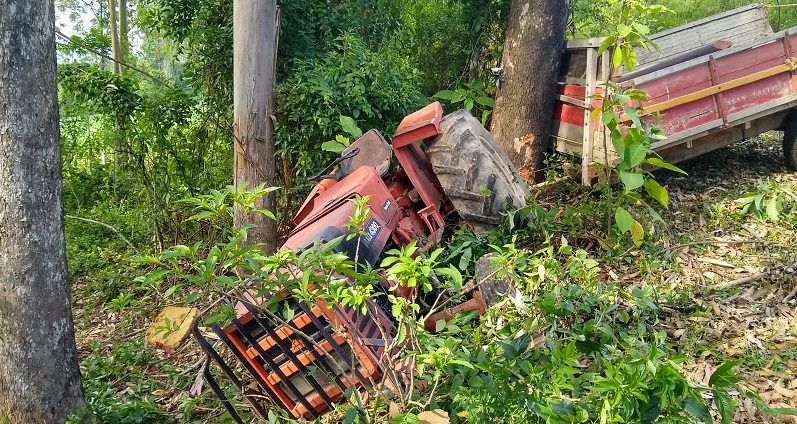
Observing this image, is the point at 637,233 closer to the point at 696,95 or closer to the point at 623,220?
the point at 623,220

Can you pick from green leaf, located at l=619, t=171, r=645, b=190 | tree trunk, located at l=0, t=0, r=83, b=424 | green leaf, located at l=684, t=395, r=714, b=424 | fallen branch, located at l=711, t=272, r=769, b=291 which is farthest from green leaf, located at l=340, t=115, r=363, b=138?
green leaf, located at l=684, t=395, r=714, b=424

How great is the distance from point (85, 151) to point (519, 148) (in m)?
5.51

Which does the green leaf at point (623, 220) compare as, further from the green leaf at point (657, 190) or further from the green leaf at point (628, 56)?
the green leaf at point (628, 56)

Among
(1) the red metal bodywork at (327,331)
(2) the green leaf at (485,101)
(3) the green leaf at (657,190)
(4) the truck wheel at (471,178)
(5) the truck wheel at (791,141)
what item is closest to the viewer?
(1) the red metal bodywork at (327,331)

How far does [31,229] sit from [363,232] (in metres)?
1.97

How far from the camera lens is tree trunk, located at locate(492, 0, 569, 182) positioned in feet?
21.5

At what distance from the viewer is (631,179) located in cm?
434

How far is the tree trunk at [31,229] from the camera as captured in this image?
11.4 ft

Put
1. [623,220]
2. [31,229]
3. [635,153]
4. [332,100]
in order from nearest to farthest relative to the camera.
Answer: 1. [31,229]
2. [635,153]
3. [623,220]
4. [332,100]

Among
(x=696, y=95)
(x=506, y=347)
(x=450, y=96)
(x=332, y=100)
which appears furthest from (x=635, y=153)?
(x=450, y=96)

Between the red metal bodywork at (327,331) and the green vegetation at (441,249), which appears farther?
the red metal bodywork at (327,331)

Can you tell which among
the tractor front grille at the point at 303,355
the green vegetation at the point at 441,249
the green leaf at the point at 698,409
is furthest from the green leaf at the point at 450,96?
the green leaf at the point at 698,409

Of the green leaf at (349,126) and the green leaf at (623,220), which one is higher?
the green leaf at (349,126)

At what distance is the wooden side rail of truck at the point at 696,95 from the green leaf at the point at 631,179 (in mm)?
719
